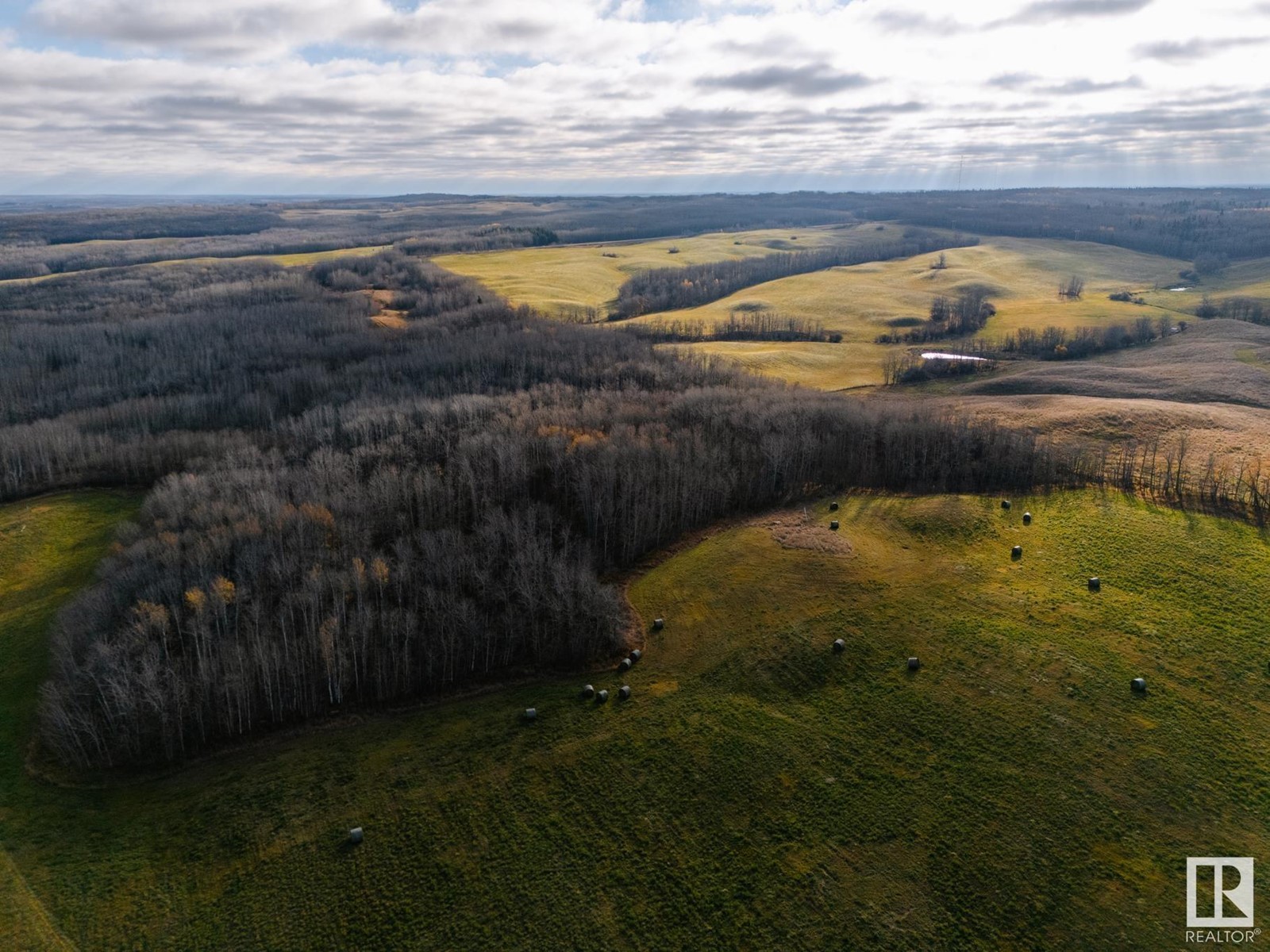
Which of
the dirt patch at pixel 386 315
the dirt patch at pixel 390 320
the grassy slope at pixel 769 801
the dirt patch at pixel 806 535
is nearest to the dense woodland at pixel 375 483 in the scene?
the grassy slope at pixel 769 801

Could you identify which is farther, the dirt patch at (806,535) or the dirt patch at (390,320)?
the dirt patch at (390,320)

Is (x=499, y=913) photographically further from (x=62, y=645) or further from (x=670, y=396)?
(x=670, y=396)

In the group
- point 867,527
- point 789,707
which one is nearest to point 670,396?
point 867,527

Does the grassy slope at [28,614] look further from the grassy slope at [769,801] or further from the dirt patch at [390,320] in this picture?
the dirt patch at [390,320]

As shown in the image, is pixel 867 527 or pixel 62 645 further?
pixel 867 527

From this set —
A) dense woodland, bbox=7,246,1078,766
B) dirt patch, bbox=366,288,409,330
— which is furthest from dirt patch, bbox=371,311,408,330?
dense woodland, bbox=7,246,1078,766

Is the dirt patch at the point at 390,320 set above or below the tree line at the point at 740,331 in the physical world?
above

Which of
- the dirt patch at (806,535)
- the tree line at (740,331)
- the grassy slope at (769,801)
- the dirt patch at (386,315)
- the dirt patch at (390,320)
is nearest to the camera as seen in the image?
the grassy slope at (769,801)
